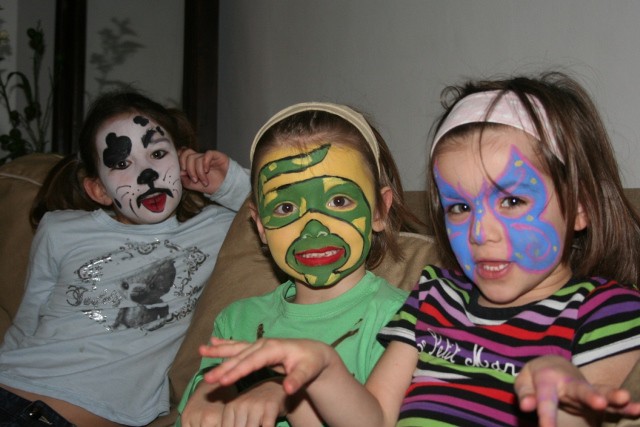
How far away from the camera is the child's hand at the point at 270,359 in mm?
1048

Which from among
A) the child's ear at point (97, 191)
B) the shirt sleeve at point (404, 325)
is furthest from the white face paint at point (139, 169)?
the shirt sleeve at point (404, 325)

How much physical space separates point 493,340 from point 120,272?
3.87ft

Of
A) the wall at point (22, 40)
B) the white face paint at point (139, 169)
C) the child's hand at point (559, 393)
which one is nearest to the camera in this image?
the child's hand at point (559, 393)

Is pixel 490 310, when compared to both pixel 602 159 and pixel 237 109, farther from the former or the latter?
pixel 237 109

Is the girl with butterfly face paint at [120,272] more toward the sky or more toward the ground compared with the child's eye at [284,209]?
more toward the ground

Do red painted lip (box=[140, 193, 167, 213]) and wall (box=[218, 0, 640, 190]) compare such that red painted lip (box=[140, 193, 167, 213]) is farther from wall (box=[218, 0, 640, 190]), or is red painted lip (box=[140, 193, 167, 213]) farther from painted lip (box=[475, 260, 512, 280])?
painted lip (box=[475, 260, 512, 280])

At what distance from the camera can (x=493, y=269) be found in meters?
1.27

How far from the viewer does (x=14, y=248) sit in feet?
8.12

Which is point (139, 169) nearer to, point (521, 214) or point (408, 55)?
point (408, 55)

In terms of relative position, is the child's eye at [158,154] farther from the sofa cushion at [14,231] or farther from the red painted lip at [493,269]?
the red painted lip at [493,269]

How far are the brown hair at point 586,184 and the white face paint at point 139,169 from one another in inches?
38.3

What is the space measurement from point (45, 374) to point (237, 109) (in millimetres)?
1602

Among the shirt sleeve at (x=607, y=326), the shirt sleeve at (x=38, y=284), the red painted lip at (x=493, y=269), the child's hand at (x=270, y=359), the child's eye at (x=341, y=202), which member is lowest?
the shirt sleeve at (x=38, y=284)

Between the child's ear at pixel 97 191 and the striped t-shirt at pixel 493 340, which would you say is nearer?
the striped t-shirt at pixel 493 340
